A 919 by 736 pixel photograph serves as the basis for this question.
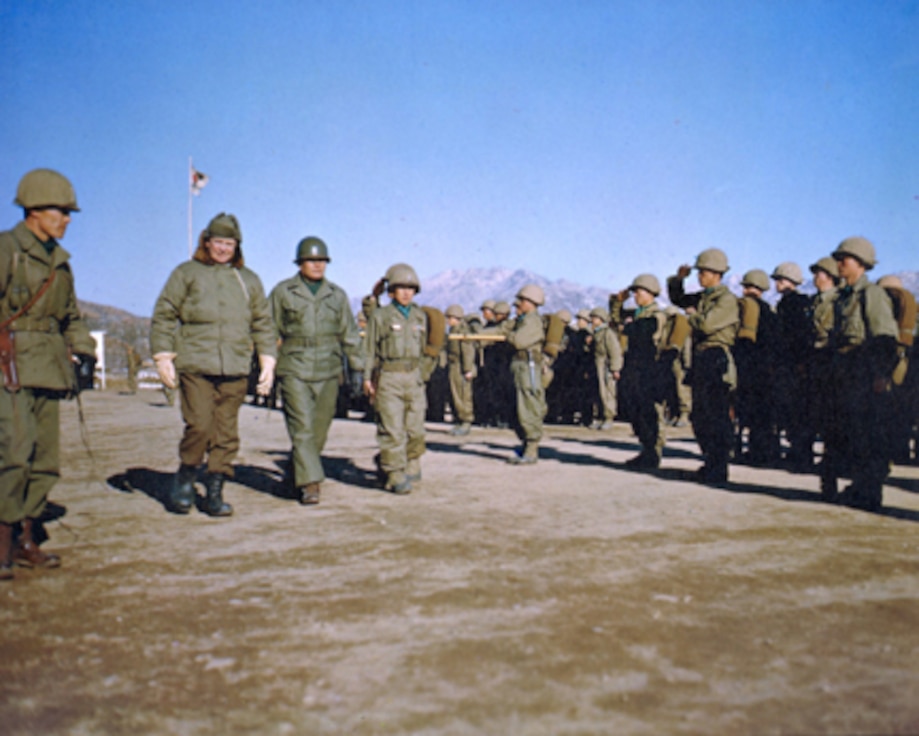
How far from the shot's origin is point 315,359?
23.0 ft

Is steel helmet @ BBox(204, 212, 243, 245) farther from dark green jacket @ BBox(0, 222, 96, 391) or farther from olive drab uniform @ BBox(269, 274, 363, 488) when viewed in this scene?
dark green jacket @ BBox(0, 222, 96, 391)

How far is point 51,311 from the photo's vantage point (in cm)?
486

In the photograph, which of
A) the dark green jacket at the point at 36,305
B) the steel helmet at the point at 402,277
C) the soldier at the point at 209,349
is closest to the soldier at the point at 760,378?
the steel helmet at the point at 402,277

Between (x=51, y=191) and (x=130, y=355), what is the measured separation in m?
25.2

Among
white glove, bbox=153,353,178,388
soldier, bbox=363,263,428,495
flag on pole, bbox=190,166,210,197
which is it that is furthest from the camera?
flag on pole, bbox=190,166,210,197

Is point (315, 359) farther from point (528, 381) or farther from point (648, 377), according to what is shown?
point (648, 377)

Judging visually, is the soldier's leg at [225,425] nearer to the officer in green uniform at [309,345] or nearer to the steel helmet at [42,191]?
the officer in green uniform at [309,345]

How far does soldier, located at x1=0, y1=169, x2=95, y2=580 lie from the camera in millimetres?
4531

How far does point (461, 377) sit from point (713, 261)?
22.9 feet

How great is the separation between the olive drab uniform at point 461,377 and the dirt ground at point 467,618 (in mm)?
7332

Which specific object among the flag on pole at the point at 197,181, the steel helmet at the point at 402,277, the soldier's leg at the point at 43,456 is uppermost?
the flag on pole at the point at 197,181

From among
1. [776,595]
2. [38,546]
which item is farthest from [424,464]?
[776,595]

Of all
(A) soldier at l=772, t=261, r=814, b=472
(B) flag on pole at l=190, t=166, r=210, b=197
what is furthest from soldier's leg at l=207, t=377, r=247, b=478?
(B) flag on pole at l=190, t=166, r=210, b=197

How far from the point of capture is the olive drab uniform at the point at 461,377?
14.4 m
